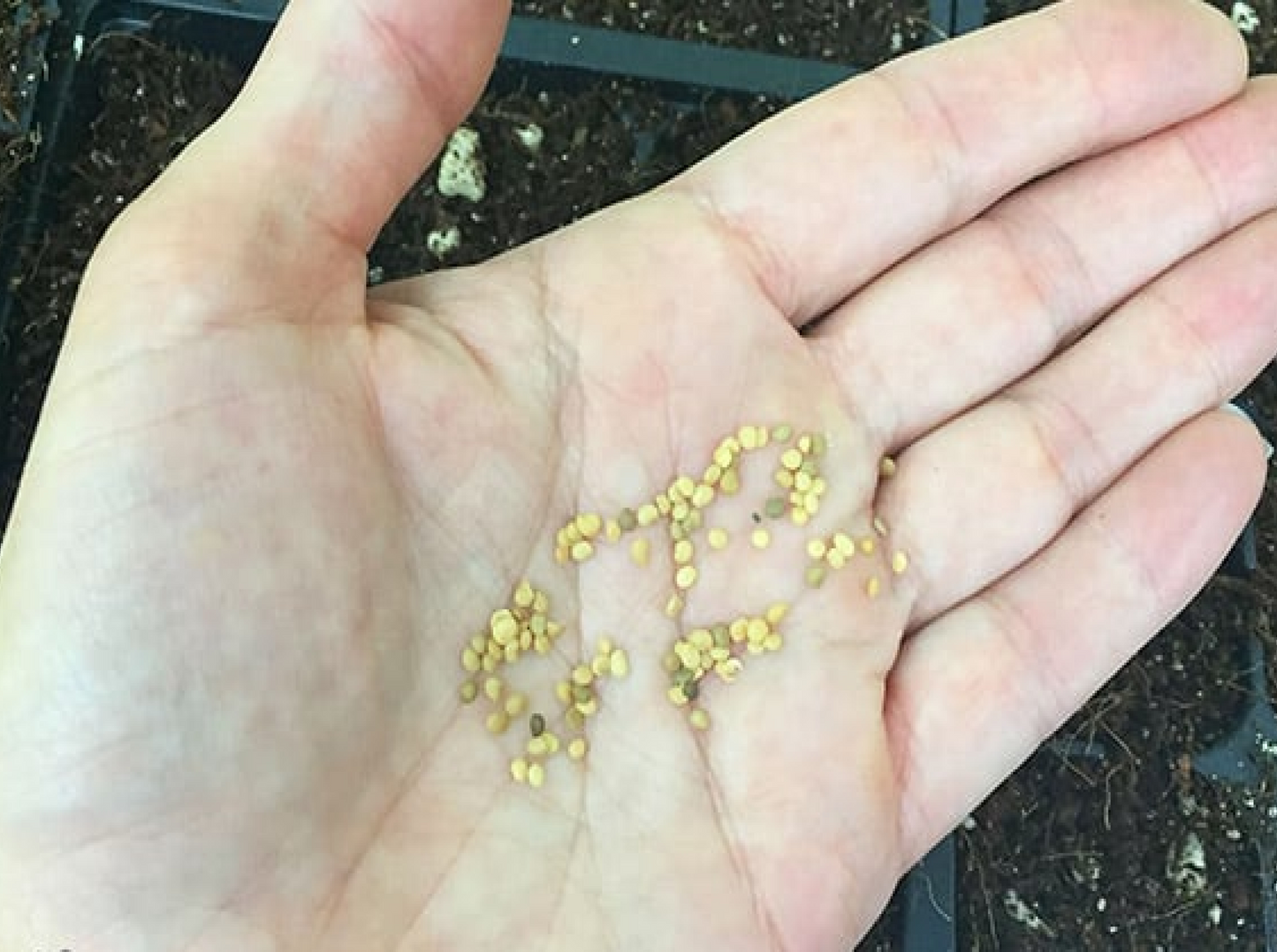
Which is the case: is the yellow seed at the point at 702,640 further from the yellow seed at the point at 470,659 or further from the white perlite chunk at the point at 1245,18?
the white perlite chunk at the point at 1245,18

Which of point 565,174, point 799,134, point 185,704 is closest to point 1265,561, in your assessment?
point 799,134

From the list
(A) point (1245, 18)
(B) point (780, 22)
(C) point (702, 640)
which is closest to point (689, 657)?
(C) point (702, 640)

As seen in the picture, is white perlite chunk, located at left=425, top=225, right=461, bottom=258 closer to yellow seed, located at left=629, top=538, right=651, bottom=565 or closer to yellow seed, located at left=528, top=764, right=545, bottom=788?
yellow seed, located at left=629, top=538, right=651, bottom=565

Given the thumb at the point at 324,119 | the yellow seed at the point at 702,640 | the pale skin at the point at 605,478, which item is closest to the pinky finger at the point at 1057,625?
the pale skin at the point at 605,478

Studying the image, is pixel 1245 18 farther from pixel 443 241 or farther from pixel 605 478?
pixel 605 478

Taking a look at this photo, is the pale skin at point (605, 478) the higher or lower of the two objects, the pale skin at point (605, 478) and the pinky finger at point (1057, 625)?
the higher

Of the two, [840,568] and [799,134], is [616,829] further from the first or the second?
[799,134]
